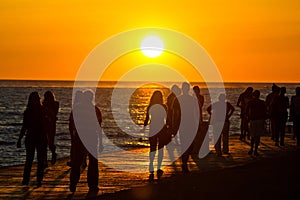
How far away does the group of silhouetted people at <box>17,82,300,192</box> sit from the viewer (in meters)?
14.7

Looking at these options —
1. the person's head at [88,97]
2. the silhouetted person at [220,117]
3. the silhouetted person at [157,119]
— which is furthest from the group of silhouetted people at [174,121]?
the silhouetted person at [220,117]

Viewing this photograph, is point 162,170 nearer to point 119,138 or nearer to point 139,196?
point 139,196

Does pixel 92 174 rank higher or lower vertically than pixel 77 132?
lower

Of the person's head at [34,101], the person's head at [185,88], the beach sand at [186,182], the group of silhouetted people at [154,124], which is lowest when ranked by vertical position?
the beach sand at [186,182]

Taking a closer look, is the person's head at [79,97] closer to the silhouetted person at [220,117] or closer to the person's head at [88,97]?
the person's head at [88,97]

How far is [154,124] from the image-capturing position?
17688mm

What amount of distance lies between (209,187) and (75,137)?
2906mm

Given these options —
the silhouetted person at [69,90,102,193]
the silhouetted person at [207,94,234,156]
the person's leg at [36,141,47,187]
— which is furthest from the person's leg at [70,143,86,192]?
the silhouetted person at [207,94,234,156]

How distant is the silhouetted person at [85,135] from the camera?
14570 mm

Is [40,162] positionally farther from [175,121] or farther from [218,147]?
[218,147]

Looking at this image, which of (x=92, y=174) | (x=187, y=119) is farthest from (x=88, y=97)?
(x=187, y=119)

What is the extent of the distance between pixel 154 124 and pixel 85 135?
3.37 m

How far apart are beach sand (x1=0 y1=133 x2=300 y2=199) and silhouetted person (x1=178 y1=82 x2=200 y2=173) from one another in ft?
2.02

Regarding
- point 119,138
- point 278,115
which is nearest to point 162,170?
point 278,115
